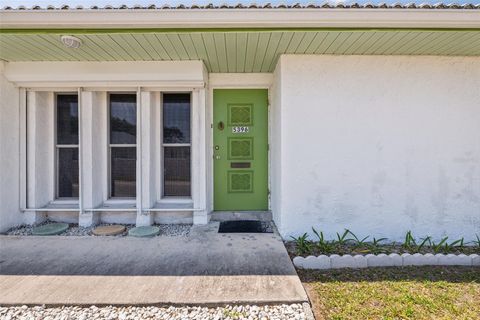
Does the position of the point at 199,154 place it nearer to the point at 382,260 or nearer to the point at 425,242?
the point at 382,260

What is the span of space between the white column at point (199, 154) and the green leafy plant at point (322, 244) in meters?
1.79

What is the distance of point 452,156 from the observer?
3721mm

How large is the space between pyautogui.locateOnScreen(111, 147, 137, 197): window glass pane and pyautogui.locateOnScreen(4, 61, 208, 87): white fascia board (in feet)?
4.02

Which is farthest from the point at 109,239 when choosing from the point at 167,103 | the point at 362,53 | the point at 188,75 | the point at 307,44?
the point at 362,53

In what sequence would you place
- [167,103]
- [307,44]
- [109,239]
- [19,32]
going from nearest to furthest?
1. [19,32]
2. [307,44]
3. [109,239]
4. [167,103]

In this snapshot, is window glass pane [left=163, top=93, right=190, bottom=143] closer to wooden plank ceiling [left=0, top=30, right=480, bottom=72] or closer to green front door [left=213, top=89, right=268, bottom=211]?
green front door [left=213, top=89, right=268, bottom=211]

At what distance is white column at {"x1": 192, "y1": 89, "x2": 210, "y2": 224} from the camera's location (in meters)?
4.21

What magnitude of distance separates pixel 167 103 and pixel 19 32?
6.82 ft

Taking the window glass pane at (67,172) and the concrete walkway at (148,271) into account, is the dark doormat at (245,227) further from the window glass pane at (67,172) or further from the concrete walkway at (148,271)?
the window glass pane at (67,172)

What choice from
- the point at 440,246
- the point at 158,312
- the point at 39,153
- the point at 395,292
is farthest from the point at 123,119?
the point at 440,246

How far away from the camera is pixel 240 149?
4.64 meters

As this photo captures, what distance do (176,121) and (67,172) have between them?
211 cm

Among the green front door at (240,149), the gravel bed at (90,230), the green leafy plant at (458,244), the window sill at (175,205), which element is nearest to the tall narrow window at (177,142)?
the window sill at (175,205)

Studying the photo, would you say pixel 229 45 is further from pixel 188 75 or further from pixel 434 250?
pixel 434 250
